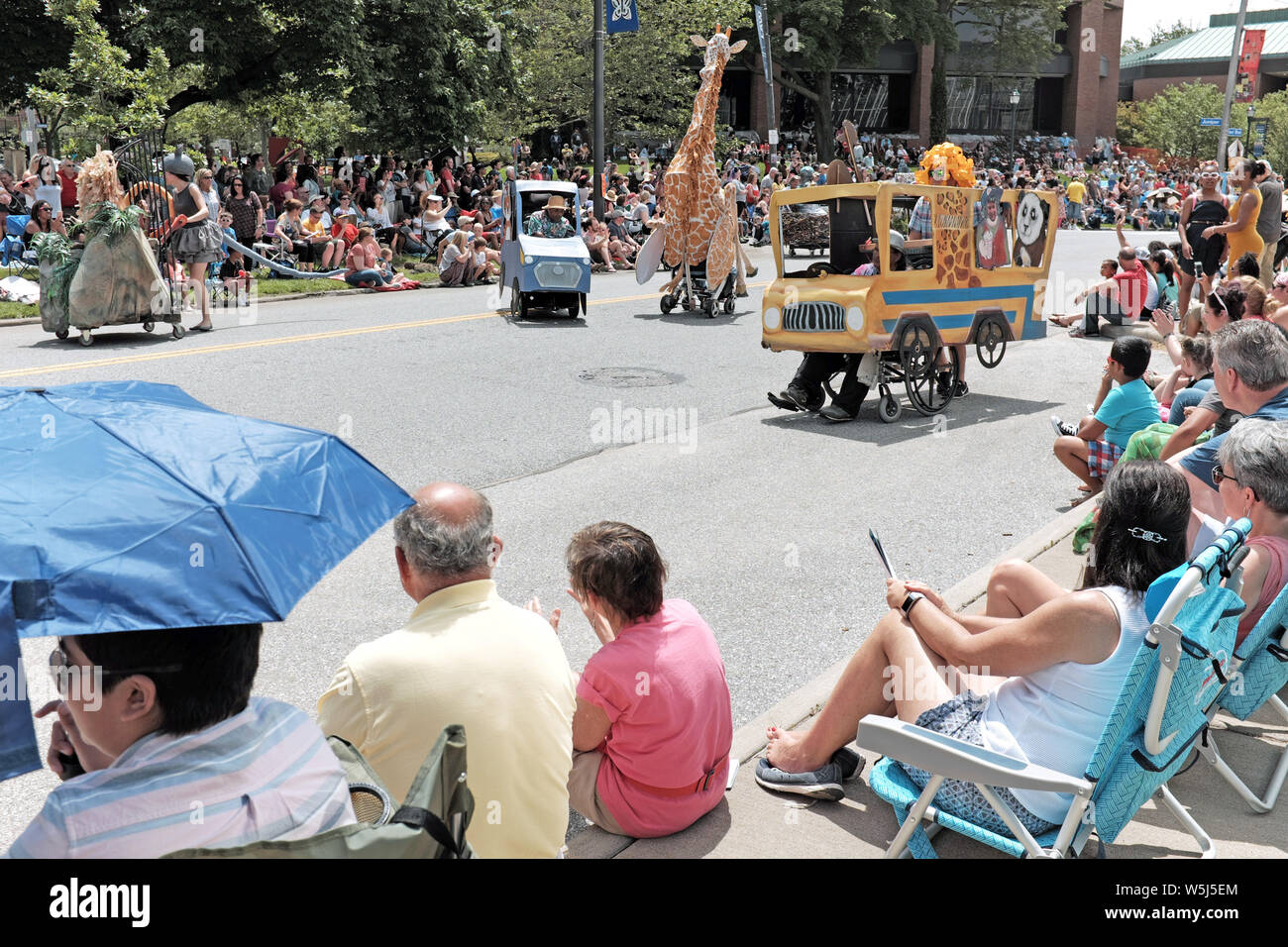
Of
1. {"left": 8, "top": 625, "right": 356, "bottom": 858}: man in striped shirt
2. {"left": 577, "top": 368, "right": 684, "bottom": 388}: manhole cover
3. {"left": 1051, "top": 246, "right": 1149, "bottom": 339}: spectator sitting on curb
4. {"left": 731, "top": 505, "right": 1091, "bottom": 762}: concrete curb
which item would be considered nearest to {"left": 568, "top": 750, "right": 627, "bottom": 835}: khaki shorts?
{"left": 731, "top": 505, "right": 1091, "bottom": 762}: concrete curb

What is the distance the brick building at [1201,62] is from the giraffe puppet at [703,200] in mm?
75955

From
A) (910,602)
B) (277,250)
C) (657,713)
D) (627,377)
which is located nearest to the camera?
(657,713)

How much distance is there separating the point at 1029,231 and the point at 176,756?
36.9ft

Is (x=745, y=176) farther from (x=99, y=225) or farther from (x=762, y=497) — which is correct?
(x=762, y=497)

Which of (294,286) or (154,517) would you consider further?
(294,286)

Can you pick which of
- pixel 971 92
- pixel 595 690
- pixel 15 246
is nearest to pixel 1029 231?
pixel 595 690

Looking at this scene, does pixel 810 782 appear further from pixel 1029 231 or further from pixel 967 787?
pixel 1029 231

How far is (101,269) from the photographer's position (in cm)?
1337

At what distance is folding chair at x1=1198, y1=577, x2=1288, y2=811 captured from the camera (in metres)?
3.97

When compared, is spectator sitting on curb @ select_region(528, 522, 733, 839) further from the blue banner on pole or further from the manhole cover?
the blue banner on pole

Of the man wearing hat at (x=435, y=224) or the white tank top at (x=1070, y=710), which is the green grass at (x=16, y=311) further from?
the white tank top at (x=1070, y=710)

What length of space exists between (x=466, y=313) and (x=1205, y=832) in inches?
564

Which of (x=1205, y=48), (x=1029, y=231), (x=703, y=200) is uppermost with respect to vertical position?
(x=1205, y=48)

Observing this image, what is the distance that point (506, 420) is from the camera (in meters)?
10.5
